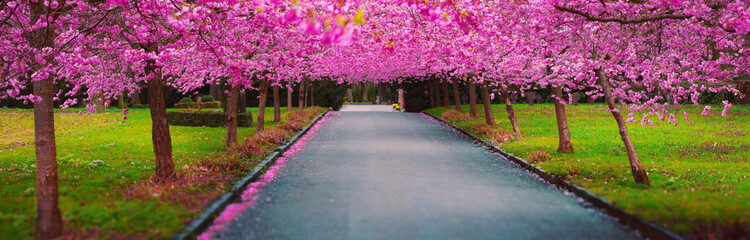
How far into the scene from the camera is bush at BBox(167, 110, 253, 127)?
26.9 m

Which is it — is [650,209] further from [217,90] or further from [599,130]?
[217,90]

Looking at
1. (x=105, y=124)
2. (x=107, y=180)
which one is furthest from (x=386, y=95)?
(x=107, y=180)

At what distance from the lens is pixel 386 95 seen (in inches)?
3467

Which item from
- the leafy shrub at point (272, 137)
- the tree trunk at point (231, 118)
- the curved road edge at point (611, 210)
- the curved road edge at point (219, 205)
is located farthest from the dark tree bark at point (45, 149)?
the leafy shrub at point (272, 137)

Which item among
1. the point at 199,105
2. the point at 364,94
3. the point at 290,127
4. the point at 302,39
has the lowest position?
the point at 290,127

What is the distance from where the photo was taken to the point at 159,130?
411 inches

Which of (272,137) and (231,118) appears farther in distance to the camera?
(272,137)

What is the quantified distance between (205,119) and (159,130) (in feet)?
56.5

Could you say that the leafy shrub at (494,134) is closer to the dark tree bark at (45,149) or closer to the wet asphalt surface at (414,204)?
the wet asphalt surface at (414,204)

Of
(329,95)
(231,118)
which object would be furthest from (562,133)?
(329,95)

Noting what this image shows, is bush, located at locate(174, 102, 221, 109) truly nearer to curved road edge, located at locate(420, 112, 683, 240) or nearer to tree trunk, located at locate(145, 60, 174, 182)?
tree trunk, located at locate(145, 60, 174, 182)

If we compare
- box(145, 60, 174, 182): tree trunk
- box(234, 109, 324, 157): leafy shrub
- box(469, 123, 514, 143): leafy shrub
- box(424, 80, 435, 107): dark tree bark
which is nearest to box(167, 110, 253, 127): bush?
box(234, 109, 324, 157): leafy shrub

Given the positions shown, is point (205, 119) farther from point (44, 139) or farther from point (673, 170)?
point (673, 170)

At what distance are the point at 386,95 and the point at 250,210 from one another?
8030 cm
